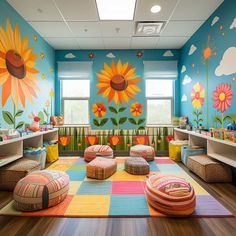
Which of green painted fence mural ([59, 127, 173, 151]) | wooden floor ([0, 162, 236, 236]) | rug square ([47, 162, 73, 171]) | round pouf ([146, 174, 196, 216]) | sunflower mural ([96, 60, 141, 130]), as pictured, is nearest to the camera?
wooden floor ([0, 162, 236, 236])

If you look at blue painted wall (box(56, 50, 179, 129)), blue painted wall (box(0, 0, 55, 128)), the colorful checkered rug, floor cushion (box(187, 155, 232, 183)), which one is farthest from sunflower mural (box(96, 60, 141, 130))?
floor cushion (box(187, 155, 232, 183))

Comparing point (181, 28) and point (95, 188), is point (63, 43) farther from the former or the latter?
point (95, 188)

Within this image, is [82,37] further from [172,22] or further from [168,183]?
[168,183]

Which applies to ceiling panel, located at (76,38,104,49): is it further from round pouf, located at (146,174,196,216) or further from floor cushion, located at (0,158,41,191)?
round pouf, located at (146,174,196,216)

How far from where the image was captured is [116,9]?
270 cm

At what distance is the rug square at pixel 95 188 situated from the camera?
7.25 ft

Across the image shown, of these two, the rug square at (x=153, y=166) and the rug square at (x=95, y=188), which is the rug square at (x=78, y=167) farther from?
the rug square at (x=153, y=166)

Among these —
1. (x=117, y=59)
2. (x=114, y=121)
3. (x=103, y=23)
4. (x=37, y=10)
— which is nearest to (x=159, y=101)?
(x=114, y=121)

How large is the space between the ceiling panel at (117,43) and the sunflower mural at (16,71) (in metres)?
1.63

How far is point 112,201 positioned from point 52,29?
327 centimetres

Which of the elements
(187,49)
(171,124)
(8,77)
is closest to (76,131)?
(8,77)

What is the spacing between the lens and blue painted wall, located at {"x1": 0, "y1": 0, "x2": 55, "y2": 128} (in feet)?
8.19

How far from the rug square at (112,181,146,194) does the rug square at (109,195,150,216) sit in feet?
0.43

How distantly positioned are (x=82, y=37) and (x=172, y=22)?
1860mm
